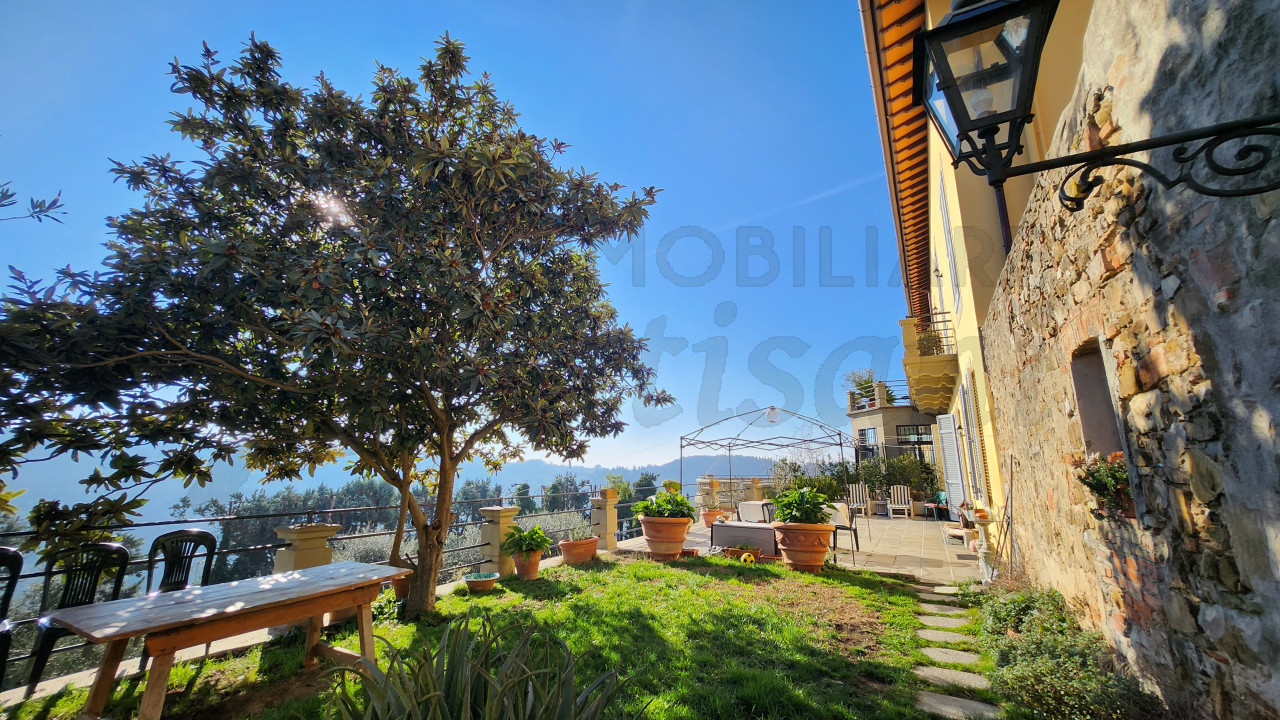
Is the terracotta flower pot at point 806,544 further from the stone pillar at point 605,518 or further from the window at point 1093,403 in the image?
the window at point 1093,403

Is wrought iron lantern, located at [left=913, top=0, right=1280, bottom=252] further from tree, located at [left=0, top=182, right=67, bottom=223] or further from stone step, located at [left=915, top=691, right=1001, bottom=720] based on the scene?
tree, located at [left=0, top=182, right=67, bottom=223]

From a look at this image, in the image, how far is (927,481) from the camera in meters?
15.0

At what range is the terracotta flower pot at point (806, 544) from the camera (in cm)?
648

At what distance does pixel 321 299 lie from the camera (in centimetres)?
361

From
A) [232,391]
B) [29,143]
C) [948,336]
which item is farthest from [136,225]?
[948,336]

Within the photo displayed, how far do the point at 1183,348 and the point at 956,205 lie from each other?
5.42 meters

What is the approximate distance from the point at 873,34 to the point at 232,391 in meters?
7.98

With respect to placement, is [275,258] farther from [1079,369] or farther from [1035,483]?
[1035,483]

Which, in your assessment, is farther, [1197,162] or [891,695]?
[891,695]

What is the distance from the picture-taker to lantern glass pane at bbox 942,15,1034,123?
172 cm

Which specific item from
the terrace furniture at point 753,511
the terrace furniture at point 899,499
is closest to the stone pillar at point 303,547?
the terrace furniture at point 753,511

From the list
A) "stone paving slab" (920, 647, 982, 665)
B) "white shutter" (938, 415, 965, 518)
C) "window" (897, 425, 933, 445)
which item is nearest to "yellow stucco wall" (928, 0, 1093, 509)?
"stone paving slab" (920, 647, 982, 665)

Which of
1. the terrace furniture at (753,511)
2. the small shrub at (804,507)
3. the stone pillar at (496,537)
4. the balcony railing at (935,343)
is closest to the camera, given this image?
the small shrub at (804,507)

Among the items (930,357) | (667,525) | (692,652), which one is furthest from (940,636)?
(930,357)
